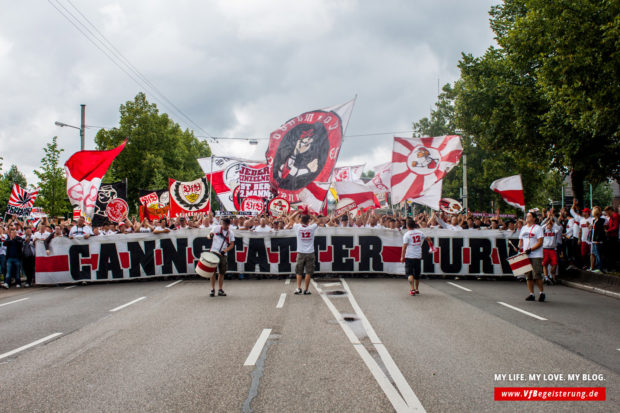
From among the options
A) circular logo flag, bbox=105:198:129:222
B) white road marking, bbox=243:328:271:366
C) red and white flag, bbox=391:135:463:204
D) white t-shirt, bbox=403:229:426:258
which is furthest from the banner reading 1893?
white road marking, bbox=243:328:271:366

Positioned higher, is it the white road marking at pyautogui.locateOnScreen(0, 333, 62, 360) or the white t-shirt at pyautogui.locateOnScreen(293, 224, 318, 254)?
the white t-shirt at pyautogui.locateOnScreen(293, 224, 318, 254)

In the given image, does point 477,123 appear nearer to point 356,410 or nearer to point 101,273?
point 101,273

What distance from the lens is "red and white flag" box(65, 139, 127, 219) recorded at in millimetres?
15273

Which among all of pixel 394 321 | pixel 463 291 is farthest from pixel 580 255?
pixel 394 321

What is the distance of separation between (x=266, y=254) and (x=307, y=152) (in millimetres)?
3839

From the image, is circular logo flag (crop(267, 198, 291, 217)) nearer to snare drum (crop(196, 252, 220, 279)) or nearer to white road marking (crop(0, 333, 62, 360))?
snare drum (crop(196, 252, 220, 279))

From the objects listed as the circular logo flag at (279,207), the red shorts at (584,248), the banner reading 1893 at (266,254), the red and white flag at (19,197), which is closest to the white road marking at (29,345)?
the banner reading 1893 at (266,254)

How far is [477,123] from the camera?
2414 cm

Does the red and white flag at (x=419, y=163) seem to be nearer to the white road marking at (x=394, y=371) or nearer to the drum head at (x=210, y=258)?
the drum head at (x=210, y=258)

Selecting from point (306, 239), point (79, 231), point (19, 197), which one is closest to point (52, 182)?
point (19, 197)

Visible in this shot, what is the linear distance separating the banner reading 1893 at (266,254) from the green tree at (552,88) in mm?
5076

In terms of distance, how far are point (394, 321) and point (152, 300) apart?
19.5ft

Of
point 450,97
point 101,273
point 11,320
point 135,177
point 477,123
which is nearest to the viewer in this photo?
point 11,320

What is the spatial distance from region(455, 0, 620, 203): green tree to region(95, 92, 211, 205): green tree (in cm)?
3351
